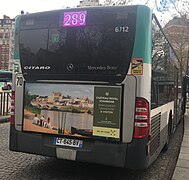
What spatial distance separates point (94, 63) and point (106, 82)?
0.40 m

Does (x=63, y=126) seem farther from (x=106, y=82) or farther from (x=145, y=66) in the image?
(x=145, y=66)

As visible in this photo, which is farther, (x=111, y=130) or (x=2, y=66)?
(x=2, y=66)

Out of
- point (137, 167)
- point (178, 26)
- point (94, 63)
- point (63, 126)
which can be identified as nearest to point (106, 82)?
point (94, 63)

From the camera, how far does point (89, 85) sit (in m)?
4.93

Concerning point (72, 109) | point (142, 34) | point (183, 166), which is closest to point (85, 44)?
point (142, 34)

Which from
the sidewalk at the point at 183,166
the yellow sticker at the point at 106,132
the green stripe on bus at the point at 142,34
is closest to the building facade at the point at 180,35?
the sidewalk at the point at 183,166

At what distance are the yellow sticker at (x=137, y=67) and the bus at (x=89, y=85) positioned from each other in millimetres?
15

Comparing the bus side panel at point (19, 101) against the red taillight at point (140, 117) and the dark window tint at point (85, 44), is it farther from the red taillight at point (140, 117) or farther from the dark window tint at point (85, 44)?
the red taillight at point (140, 117)

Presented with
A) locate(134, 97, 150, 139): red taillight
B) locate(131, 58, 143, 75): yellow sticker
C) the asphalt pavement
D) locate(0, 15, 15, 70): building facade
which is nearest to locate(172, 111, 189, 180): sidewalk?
the asphalt pavement

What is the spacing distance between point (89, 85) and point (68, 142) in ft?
3.39

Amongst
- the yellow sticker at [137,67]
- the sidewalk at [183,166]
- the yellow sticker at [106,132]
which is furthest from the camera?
the sidewalk at [183,166]

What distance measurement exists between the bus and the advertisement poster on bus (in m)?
0.02

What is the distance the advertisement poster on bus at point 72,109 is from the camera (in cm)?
476

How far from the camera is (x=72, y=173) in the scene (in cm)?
565
